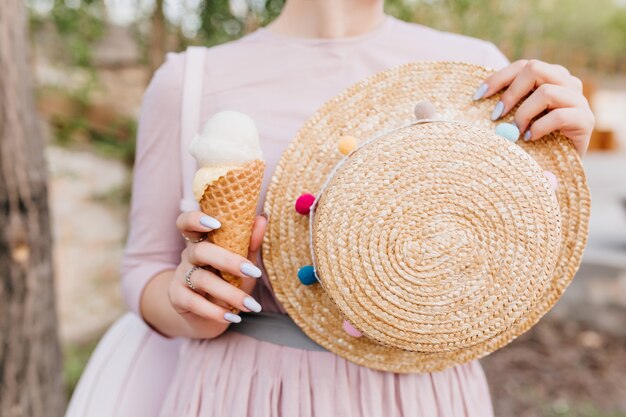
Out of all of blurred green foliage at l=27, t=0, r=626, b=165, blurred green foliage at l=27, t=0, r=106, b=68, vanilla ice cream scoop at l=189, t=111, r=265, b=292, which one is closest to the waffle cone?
vanilla ice cream scoop at l=189, t=111, r=265, b=292

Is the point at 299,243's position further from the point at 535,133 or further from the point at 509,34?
the point at 509,34

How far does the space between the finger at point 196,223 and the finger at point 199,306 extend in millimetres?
92

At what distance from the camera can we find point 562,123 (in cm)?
96

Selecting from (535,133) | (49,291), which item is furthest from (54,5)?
(535,133)

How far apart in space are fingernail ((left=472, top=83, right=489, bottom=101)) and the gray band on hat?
0.49m

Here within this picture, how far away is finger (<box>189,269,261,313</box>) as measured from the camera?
3.09ft

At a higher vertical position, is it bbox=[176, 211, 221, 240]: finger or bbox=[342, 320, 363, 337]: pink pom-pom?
bbox=[176, 211, 221, 240]: finger

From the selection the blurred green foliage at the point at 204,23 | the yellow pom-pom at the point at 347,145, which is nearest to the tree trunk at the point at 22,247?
the blurred green foliage at the point at 204,23

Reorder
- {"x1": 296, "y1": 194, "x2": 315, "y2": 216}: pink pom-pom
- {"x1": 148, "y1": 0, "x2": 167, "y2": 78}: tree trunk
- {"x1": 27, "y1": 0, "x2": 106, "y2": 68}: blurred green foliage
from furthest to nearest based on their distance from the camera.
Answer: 1. {"x1": 27, "y1": 0, "x2": 106, "y2": 68}: blurred green foliage
2. {"x1": 148, "y1": 0, "x2": 167, "y2": 78}: tree trunk
3. {"x1": 296, "y1": 194, "x2": 315, "y2": 216}: pink pom-pom

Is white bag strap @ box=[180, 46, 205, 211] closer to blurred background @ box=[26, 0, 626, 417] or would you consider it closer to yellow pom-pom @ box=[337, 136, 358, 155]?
yellow pom-pom @ box=[337, 136, 358, 155]

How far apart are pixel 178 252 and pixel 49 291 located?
108 centimetres

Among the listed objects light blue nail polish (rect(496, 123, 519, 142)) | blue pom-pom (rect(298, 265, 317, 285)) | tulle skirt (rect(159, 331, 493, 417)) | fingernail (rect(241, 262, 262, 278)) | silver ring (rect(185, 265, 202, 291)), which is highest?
light blue nail polish (rect(496, 123, 519, 142))

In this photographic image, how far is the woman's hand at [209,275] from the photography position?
0.91 meters

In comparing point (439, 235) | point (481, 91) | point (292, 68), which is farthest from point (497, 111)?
point (292, 68)
